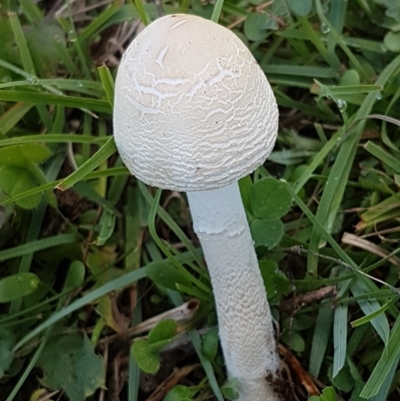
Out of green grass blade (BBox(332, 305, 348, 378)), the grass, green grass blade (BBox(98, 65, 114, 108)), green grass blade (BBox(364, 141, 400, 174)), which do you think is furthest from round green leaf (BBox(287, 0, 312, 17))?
green grass blade (BBox(332, 305, 348, 378))

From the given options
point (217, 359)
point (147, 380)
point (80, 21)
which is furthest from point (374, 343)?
point (80, 21)

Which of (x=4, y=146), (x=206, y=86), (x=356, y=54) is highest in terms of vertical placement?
(x=206, y=86)

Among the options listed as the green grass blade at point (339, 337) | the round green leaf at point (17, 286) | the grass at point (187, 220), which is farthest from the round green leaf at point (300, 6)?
the round green leaf at point (17, 286)

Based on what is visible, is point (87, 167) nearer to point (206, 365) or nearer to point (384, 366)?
point (206, 365)

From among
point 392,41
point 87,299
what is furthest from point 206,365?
point 392,41

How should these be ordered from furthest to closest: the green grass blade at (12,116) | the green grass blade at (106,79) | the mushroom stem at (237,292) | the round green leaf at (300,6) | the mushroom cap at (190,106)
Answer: the green grass blade at (12,116) < the round green leaf at (300,6) < the green grass blade at (106,79) < the mushroom stem at (237,292) < the mushroom cap at (190,106)

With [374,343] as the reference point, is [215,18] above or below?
above

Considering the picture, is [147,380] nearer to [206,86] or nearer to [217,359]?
[217,359]

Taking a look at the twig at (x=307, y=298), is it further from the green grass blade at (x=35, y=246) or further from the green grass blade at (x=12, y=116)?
the green grass blade at (x=12, y=116)
